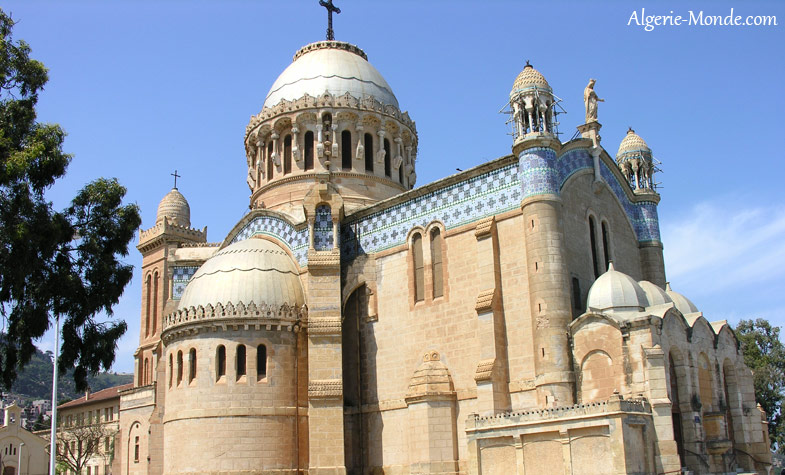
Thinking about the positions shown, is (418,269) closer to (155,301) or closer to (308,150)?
(308,150)

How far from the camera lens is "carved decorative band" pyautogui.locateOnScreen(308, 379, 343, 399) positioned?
1120 inches

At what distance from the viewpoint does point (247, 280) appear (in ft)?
100

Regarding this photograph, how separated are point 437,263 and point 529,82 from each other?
7219 millimetres

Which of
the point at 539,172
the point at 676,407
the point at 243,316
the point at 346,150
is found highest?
the point at 346,150

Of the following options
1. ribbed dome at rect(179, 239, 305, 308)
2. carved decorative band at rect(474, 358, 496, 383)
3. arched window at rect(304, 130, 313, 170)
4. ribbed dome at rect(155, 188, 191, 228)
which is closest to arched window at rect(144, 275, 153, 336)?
ribbed dome at rect(155, 188, 191, 228)

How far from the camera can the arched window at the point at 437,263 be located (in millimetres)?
28578

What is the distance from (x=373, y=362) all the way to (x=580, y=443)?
424 inches

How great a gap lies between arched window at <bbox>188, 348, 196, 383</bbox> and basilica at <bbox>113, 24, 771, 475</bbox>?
0.04 m

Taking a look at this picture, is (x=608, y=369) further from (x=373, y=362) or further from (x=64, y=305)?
(x=64, y=305)

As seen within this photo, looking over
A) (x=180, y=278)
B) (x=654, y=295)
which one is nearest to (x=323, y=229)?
(x=180, y=278)

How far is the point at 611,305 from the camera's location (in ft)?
80.6

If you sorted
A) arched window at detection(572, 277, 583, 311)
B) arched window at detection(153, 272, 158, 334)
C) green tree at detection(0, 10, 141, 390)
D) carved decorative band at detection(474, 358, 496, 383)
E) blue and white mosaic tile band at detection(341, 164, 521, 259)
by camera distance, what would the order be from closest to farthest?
green tree at detection(0, 10, 141, 390) → carved decorative band at detection(474, 358, 496, 383) → arched window at detection(572, 277, 583, 311) → blue and white mosaic tile band at detection(341, 164, 521, 259) → arched window at detection(153, 272, 158, 334)

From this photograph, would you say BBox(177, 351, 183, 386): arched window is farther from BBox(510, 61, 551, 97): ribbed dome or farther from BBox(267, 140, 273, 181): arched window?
BBox(510, 61, 551, 97): ribbed dome

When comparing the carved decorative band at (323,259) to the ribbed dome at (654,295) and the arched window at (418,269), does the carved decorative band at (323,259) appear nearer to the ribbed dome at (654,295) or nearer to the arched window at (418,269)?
the arched window at (418,269)
